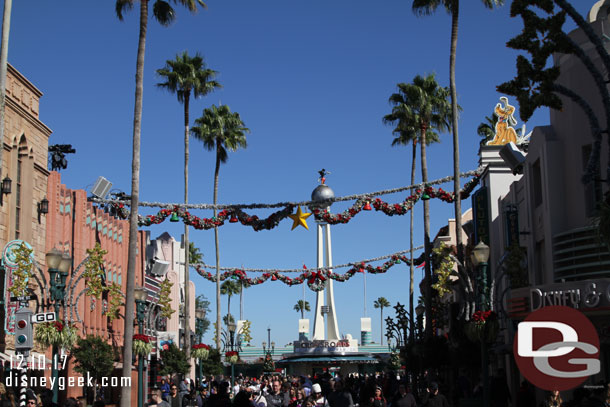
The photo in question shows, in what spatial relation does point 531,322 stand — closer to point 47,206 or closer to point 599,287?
point 599,287

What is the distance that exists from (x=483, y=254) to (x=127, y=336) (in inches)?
429

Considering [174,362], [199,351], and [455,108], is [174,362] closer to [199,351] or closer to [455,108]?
[199,351]

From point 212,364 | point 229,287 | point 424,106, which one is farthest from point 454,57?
point 229,287

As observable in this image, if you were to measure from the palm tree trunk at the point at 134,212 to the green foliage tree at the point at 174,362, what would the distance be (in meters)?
20.8

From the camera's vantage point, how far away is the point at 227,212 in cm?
3869

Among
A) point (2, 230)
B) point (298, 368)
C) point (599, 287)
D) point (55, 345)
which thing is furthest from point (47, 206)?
point (298, 368)

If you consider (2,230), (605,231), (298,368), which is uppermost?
(2,230)

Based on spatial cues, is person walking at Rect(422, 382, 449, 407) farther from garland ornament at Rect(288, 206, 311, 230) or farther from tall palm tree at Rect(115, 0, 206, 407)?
garland ornament at Rect(288, 206, 311, 230)

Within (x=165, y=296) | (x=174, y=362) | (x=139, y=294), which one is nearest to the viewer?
(x=139, y=294)

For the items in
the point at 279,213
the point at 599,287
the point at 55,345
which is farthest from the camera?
the point at 279,213

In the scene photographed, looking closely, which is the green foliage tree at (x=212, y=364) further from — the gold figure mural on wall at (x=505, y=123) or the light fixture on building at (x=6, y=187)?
the light fixture on building at (x=6, y=187)

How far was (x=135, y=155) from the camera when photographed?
26.5 metres

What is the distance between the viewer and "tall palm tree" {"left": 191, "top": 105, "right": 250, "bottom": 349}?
53.8 meters

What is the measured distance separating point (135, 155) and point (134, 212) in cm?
189
